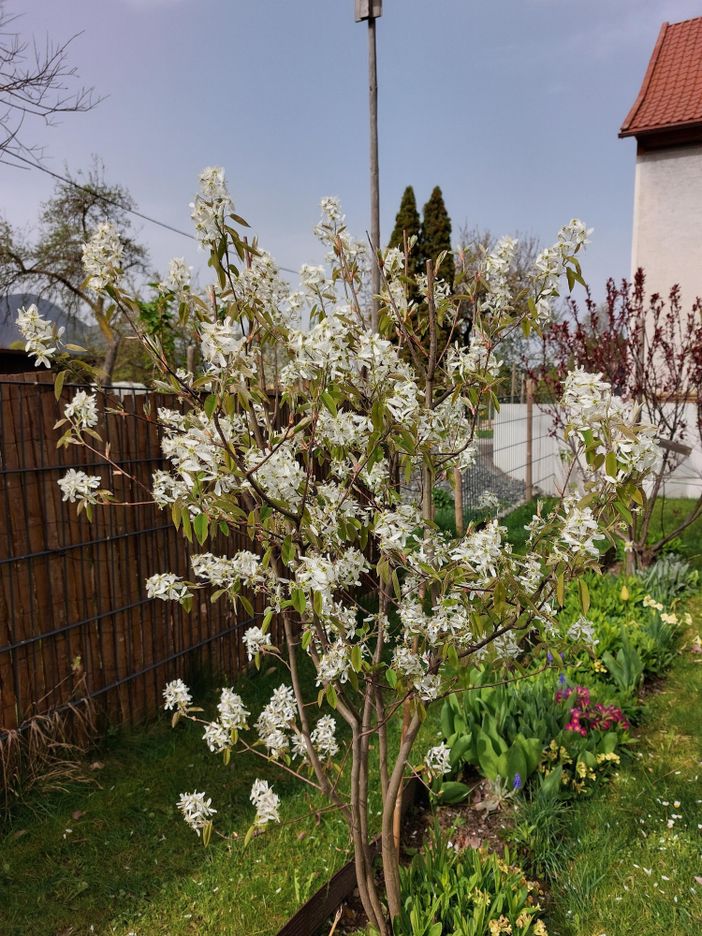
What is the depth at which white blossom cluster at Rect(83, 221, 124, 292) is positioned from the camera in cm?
160

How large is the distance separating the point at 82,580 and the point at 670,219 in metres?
9.40

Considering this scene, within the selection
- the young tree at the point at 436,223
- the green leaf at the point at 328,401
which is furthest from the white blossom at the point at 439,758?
the young tree at the point at 436,223

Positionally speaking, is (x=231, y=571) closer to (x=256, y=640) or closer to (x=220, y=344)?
(x=256, y=640)

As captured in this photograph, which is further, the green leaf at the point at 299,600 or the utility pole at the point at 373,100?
the utility pole at the point at 373,100

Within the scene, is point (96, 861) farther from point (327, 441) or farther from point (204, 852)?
point (327, 441)

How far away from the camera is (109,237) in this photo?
162cm

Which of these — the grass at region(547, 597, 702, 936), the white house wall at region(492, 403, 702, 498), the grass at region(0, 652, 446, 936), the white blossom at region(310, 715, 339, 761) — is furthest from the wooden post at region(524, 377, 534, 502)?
the white blossom at region(310, 715, 339, 761)

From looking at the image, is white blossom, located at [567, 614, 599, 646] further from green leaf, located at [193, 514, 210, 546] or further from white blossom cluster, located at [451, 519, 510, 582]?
green leaf, located at [193, 514, 210, 546]

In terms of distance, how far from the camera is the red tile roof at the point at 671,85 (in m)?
9.38

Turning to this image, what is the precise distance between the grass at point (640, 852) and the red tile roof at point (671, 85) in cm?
883

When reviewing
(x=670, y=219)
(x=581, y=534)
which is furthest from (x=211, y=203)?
(x=670, y=219)

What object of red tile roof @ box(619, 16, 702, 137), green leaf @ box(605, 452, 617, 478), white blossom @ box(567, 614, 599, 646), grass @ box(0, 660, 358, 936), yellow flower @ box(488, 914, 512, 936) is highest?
red tile roof @ box(619, 16, 702, 137)

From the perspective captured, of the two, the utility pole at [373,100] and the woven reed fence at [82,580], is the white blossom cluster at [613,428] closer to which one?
the woven reed fence at [82,580]

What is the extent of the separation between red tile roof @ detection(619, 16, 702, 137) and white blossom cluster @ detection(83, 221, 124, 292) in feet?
32.5
